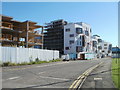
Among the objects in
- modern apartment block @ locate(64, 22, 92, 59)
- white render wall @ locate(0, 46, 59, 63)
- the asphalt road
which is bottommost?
the asphalt road

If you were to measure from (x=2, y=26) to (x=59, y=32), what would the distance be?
2258 inches

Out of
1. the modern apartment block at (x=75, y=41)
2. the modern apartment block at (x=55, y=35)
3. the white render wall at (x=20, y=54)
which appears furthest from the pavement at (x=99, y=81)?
the modern apartment block at (x=55, y=35)

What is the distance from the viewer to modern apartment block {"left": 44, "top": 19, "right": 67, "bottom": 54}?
307ft

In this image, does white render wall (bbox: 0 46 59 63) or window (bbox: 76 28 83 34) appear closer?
white render wall (bbox: 0 46 59 63)

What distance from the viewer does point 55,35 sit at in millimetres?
97688

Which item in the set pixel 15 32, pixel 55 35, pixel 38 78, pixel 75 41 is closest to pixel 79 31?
pixel 75 41

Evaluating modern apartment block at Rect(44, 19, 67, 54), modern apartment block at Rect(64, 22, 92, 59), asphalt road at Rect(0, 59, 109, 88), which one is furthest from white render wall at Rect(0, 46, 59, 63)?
modern apartment block at Rect(44, 19, 67, 54)

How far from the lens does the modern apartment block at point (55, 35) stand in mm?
93637

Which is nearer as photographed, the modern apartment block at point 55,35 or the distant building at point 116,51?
the distant building at point 116,51

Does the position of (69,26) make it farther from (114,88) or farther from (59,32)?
(114,88)

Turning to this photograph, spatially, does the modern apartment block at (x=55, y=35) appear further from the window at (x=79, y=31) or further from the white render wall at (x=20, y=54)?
the white render wall at (x=20, y=54)

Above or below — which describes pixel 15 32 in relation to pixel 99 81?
above

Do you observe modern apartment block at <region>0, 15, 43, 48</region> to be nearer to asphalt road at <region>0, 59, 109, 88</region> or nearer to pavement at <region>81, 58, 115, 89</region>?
asphalt road at <region>0, 59, 109, 88</region>

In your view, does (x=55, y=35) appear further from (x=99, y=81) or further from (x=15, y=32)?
(x=99, y=81)
